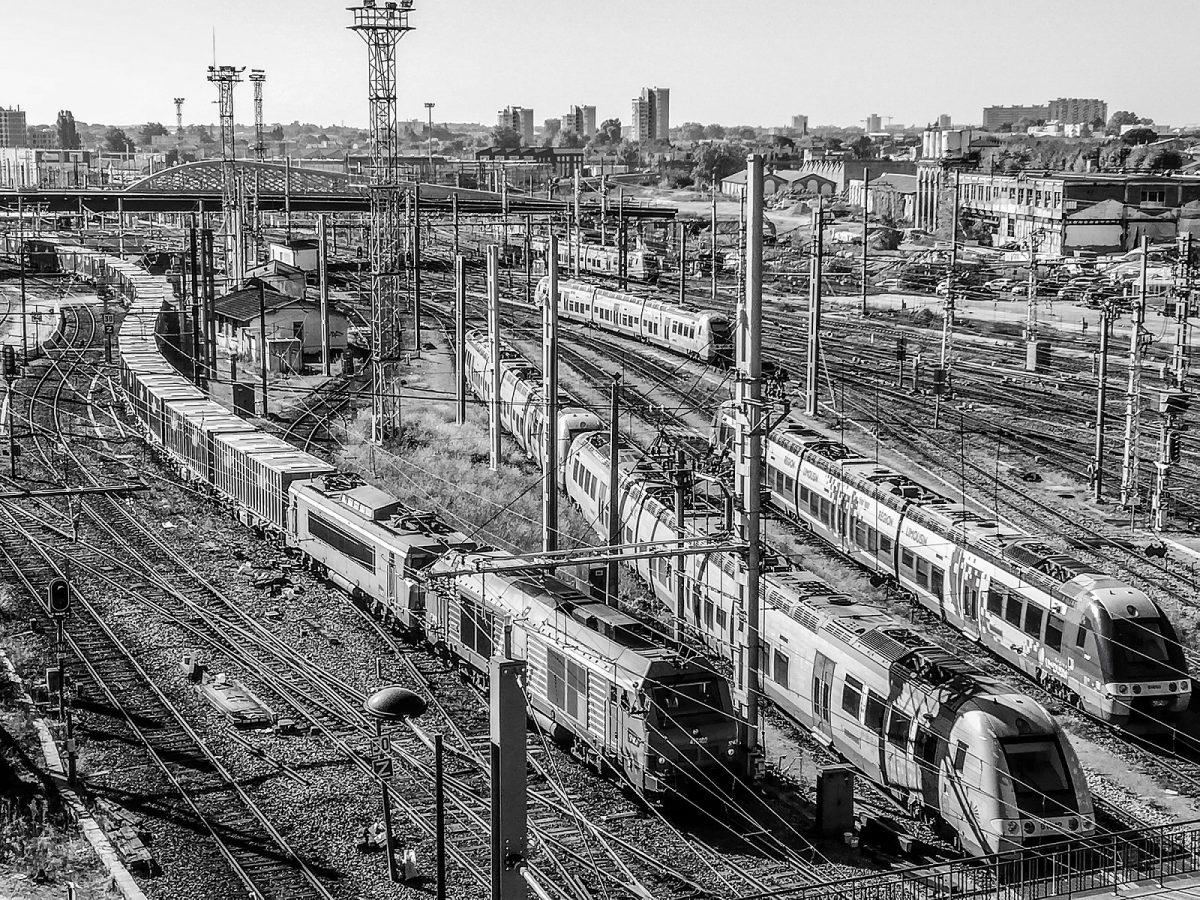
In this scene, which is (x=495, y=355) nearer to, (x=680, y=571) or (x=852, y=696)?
(x=680, y=571)

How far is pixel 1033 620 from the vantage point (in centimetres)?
2280

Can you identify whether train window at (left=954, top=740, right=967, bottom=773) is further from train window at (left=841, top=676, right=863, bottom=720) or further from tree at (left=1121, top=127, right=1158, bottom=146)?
tree at (left=1121, top=127, right=1158, bottom=146)

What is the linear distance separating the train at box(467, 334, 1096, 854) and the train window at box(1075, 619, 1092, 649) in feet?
9.53

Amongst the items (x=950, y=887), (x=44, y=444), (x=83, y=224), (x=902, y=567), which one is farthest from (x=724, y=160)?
(x=950, y=887)

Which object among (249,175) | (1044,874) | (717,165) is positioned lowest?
(1044,874)

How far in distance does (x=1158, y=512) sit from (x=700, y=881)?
60.0ft

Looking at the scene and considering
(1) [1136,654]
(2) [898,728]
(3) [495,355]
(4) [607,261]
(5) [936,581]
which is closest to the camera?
(2) [898,728]

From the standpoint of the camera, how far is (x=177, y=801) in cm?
1941

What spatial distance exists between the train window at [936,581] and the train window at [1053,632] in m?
2.96

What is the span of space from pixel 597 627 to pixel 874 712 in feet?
12.2

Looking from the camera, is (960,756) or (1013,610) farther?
(1013,610)

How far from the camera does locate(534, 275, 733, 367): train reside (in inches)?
2037

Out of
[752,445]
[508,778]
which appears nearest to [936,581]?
[752,445]

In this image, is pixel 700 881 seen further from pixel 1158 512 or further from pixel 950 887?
pixel 1158 512
